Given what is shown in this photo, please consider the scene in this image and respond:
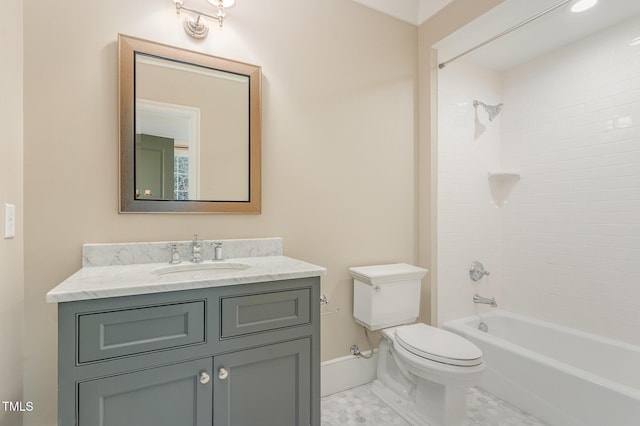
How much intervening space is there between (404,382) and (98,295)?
1.69 meters

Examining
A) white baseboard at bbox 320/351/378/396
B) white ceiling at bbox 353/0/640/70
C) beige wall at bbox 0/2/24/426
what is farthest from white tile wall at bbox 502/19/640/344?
beige wall at bbox 0/2/24/426

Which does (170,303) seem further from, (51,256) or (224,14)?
(224,14)

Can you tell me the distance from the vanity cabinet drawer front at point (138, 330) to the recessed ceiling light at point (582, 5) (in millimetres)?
2555

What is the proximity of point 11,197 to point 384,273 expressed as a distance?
1.82m

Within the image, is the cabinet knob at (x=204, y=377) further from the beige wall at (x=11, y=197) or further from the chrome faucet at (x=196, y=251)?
the beige wall at (x=11, y=197)

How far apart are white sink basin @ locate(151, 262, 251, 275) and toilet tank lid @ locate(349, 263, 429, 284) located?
77cm

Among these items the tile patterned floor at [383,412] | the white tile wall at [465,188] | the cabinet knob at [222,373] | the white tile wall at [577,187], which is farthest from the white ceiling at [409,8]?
the tile patterned floor at [383,412]

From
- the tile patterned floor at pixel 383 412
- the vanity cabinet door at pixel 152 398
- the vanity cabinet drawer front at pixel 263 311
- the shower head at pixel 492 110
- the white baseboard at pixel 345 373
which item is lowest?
the tile patterned floor at pixel 383 412

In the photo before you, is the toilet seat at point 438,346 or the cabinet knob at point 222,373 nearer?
the cabinet knob at point 222,373

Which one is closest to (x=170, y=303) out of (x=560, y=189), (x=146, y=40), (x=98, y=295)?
(x=98, y=295)

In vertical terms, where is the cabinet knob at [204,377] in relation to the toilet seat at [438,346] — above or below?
above

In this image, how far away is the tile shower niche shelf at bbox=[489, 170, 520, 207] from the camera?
8.79 ft

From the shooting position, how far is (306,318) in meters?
1.32

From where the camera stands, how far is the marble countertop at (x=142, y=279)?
97 centimetres
